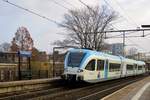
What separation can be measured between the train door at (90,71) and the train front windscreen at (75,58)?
0.78m

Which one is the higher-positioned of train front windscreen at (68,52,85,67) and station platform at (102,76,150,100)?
train front windscreen at (68,52,85,67)

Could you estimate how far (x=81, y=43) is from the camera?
63094 mm

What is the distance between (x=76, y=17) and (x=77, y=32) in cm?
272

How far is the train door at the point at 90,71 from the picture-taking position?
88.0ft

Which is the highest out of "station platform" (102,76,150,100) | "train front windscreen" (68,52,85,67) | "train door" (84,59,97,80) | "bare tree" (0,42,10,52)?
"bare tree" (0,42,10,52)

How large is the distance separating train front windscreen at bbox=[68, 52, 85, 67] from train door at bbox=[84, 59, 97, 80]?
785mm

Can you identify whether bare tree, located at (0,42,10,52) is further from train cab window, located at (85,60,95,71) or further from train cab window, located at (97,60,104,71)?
train cab window, located at (85,60,95,71)

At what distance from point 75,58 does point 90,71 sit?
1591 mm

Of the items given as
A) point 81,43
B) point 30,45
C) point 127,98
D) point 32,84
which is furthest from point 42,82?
point 30,45

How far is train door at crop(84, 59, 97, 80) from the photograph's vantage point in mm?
26812

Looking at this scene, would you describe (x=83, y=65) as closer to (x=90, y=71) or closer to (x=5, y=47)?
(x=90, y=71)

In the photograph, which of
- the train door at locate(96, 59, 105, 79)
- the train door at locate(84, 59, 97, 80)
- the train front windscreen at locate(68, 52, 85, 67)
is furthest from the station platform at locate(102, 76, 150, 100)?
the train door at locate(96, 59, 105, 79)

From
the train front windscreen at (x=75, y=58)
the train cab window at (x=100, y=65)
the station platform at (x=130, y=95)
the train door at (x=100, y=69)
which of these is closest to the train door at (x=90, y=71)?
the train front windscreen at (x=75, y=58)

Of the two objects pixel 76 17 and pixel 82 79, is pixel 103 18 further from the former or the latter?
pixel 82 79
